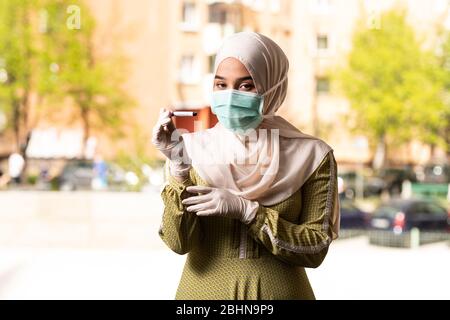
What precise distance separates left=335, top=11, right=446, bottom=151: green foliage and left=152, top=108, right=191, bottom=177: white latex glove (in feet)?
60.0

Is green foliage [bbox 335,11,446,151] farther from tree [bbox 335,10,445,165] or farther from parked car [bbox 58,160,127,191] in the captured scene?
parked car [bbox 58,160,127,191]

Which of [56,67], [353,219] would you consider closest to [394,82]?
[353,219]

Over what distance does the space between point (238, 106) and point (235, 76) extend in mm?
67

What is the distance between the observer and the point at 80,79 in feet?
66.9

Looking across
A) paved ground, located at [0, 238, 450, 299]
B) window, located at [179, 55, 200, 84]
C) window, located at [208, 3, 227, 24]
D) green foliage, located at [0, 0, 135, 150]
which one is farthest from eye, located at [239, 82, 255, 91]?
window, located at [179, 55, 200, 84]

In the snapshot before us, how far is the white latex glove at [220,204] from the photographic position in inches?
65.9

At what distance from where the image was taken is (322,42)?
77.9ft

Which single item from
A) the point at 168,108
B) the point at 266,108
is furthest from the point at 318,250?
the point at 168,108

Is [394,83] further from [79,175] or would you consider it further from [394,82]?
[79,175]

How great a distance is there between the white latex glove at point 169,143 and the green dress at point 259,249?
2 centimetres
